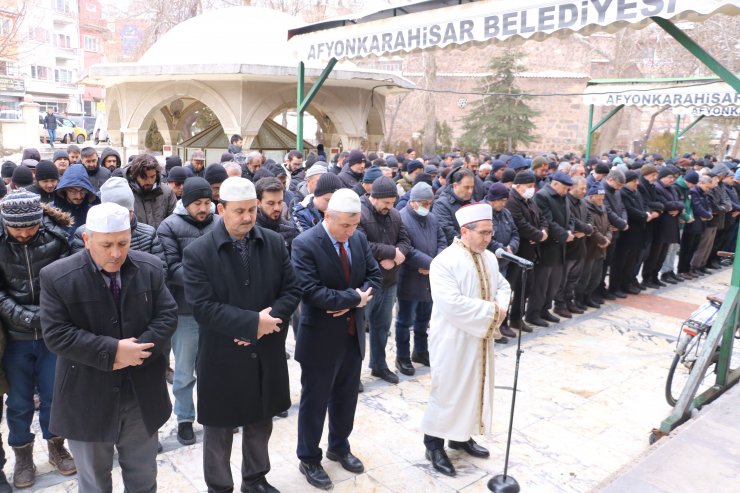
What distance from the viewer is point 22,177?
641cm

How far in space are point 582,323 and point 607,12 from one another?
406cm

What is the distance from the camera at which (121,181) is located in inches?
167

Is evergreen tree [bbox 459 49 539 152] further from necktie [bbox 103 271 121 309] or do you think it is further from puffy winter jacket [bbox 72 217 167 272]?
necktie [bbox 103 271 121 309]

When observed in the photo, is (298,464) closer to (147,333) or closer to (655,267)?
(147,333)

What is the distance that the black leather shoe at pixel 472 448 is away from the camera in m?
4.34

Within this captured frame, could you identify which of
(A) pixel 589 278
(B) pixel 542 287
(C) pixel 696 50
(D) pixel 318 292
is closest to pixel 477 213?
(D) pixel 318 292

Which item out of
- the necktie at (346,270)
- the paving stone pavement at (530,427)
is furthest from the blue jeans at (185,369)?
the necktie at (346,270)

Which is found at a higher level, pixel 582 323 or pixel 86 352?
pixel 86 352

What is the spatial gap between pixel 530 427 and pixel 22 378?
149 inches

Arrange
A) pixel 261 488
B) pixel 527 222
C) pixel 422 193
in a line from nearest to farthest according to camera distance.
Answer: pixel 261 488 < pixel 422 193 < pixel 527 222

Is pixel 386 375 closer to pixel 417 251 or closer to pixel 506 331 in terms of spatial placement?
pixel 417 251

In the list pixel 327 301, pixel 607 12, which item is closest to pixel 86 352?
pixel 327 301

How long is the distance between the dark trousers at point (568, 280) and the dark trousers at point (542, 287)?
26 centimetres

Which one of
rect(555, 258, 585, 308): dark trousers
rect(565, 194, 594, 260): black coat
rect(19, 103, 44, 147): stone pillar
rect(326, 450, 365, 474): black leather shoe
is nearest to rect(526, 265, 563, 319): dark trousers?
rect(555, 258, 585, 308): dark trousers
